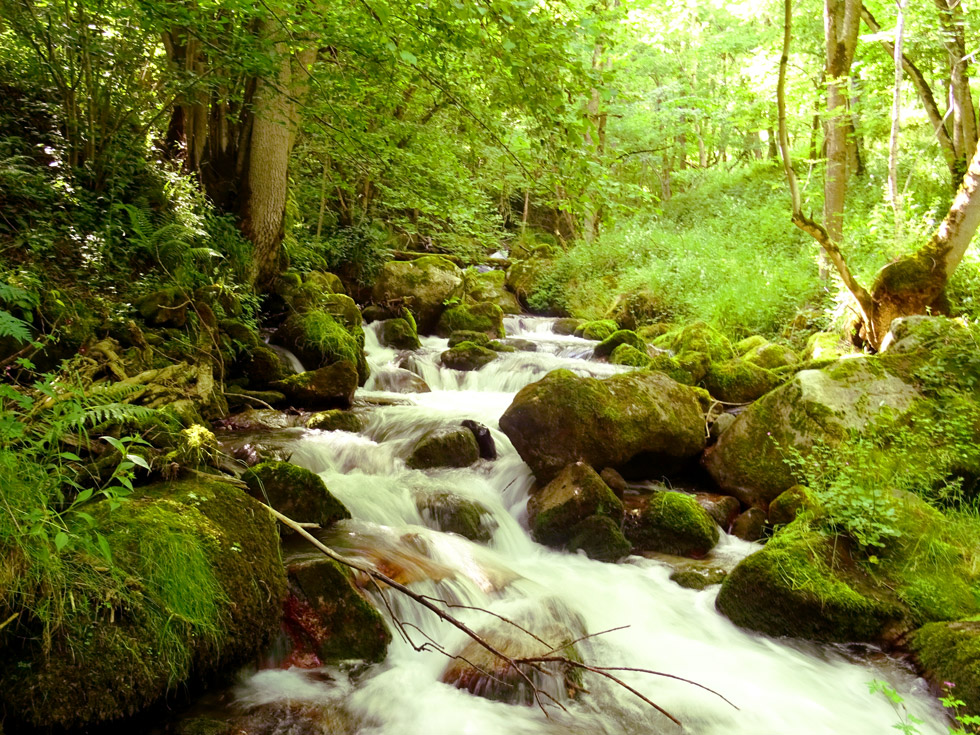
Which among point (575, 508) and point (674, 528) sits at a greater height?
point (575, 508)

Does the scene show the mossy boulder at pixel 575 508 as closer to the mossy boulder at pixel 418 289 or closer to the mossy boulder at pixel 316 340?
the mossy boulder at pixel 316 340

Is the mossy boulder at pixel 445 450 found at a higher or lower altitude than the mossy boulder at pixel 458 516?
higher

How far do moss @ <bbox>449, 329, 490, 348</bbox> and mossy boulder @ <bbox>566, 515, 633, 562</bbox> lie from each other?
6745 mm

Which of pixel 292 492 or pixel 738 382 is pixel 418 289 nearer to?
pixel 738 382

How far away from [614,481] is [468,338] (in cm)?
652

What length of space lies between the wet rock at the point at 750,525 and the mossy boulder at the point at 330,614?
12.3 ft

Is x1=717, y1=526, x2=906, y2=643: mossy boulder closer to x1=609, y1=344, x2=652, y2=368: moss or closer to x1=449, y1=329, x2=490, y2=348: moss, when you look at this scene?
x1=609, y1=344, x2=652, y2=368: moss

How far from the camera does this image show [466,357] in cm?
1109

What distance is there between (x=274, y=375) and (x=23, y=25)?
4.52m

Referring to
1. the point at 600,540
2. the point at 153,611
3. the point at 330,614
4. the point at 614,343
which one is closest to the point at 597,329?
the point at 614,343

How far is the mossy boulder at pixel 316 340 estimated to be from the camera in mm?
9031

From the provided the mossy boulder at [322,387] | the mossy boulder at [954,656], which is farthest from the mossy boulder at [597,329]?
the mossy boulder at [954,656]

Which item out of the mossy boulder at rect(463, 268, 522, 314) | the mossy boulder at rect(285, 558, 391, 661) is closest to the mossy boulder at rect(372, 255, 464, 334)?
the mossy boulder at rect(463, 268, 522, 314)

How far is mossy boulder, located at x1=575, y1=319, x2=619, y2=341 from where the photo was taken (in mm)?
13922
